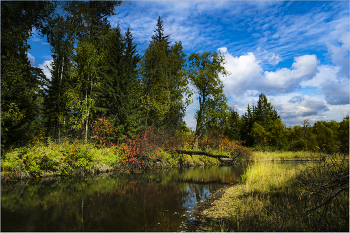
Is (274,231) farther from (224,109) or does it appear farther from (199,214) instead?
(224,109)

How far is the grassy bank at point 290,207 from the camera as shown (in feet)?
10.2

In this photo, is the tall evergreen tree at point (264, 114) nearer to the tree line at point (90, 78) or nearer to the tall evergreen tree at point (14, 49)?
the tree line at point (90, 78)

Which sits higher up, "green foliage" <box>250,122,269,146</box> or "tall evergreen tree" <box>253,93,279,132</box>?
"tall evergreen tree" <box>253,93,279,132</box>

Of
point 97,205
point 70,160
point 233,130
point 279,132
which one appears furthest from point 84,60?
point 279,132

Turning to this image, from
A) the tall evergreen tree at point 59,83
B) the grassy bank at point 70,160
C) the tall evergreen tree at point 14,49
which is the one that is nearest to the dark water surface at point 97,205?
the grassy bank at point 70,160

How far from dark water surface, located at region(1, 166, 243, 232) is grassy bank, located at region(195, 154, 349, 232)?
3.79 feet

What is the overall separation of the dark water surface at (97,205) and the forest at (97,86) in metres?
4.73

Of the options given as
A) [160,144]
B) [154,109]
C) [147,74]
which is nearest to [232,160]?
[160,144]

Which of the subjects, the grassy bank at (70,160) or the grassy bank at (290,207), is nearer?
the grassy bank at (290,207)

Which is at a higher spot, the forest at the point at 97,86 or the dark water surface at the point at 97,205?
the forest at the point at 97,86

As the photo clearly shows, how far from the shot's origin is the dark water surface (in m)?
5.48

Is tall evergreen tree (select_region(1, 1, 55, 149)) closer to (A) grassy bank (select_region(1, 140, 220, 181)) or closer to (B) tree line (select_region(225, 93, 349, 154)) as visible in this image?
(A) grassy bank (select_region(1, 140, 220, 181))

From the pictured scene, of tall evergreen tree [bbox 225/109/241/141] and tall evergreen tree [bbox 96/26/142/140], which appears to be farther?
tall evergreen tree [bbox 225/109/241/141]

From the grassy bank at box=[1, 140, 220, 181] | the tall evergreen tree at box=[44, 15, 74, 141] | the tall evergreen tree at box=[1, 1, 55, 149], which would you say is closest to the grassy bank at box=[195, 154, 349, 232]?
the grassy bank at box=[1, 140, 220, 181]
